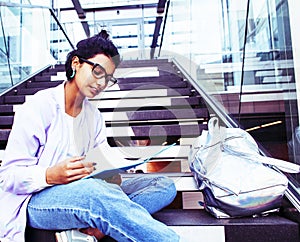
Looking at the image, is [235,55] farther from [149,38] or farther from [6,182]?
[149,38]

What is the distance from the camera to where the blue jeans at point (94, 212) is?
0.97 metres

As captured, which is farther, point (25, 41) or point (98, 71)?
point (25, 41)

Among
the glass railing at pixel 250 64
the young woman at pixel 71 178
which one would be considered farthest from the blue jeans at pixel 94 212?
the glass railing at pixel 250 64

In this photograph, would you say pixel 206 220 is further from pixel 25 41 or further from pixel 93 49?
pixel 25 41

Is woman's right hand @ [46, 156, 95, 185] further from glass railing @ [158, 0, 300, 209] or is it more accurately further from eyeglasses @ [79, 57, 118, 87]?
glass railing @ [158, 0, 300, 209]

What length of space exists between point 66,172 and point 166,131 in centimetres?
133

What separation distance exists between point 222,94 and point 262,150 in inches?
46.2

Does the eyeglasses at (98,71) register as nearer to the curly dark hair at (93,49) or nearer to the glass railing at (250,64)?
the curly dark hair at (93,49)

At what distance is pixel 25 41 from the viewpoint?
177 inches

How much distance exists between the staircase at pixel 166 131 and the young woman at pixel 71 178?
0.11 m

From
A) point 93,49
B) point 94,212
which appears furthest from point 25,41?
point 94,212

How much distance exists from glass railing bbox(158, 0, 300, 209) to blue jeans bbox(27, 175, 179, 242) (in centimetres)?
63

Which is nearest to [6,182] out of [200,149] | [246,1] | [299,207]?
[200,149]

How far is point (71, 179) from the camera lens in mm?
1054
